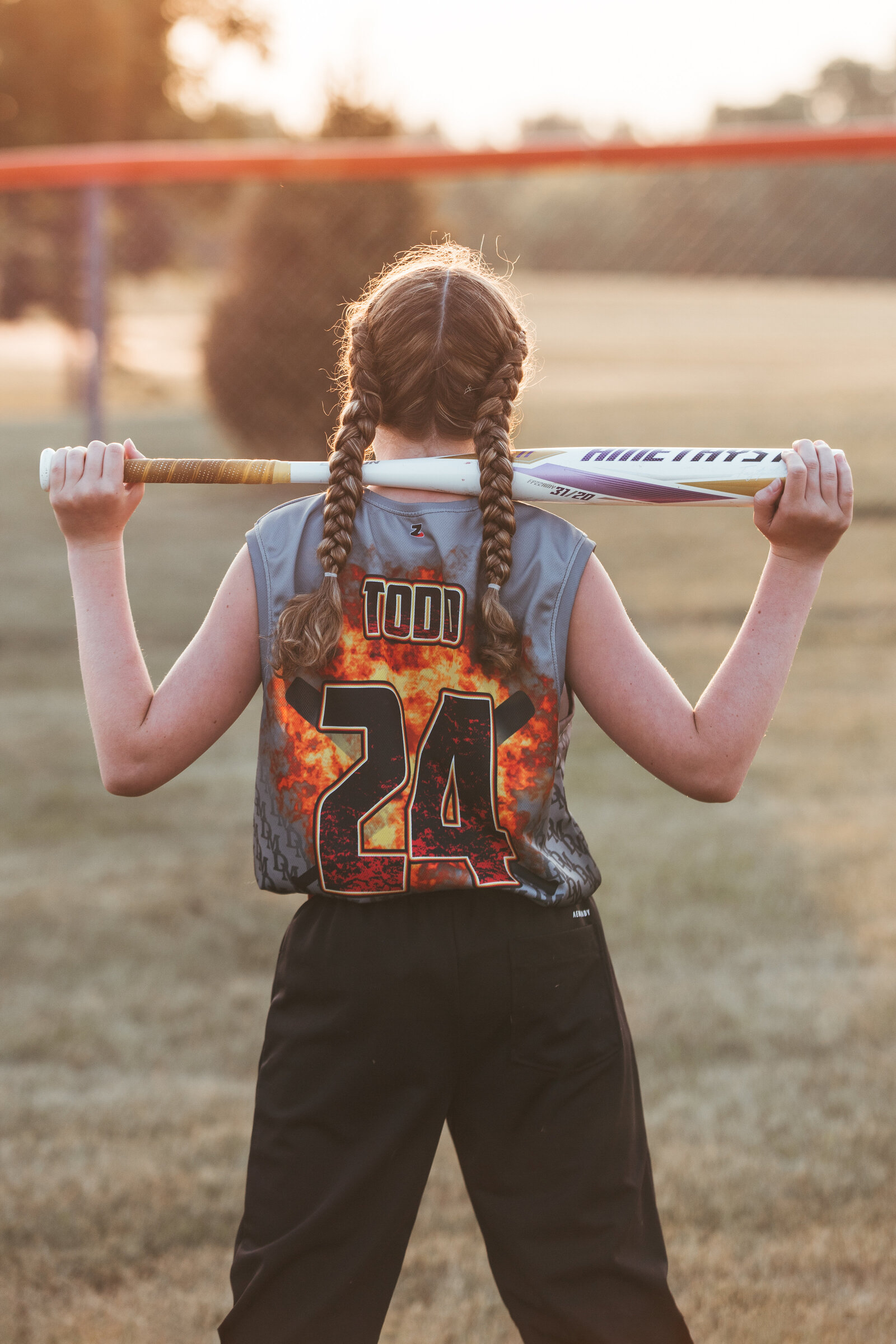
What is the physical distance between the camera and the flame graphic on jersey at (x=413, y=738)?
144 centimetres

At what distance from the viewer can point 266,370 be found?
39.2ft

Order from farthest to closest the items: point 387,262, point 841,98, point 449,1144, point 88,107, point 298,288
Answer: point 841,98, point 88,107, point 298,288, point 387,262, point 449,1144

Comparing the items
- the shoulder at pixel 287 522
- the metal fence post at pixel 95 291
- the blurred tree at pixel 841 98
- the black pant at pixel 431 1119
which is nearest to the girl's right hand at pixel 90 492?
the shoulder at pixel 287 522

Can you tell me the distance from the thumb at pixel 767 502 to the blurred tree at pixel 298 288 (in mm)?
8922

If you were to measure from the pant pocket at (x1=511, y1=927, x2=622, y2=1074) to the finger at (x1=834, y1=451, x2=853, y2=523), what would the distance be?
57cm

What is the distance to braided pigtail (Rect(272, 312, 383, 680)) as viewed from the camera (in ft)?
4.59

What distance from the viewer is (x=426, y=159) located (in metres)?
5.93

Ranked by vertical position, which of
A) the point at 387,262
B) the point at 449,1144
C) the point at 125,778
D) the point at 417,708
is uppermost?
the point at 387,262

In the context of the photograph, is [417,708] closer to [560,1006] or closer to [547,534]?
[547,534]

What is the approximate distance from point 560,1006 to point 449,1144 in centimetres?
137

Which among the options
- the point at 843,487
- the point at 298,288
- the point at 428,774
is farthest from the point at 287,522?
the point at 298,288

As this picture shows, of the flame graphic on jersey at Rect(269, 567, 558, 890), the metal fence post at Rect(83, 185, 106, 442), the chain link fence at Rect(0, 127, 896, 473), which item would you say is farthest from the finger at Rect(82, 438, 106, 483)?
the metal fence post at Rect(83, 185, 106, 442)

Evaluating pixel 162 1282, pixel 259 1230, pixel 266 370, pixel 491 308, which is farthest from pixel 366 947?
pixel 266 370

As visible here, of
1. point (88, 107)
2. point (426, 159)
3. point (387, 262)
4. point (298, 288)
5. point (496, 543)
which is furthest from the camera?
point (88, 107)
